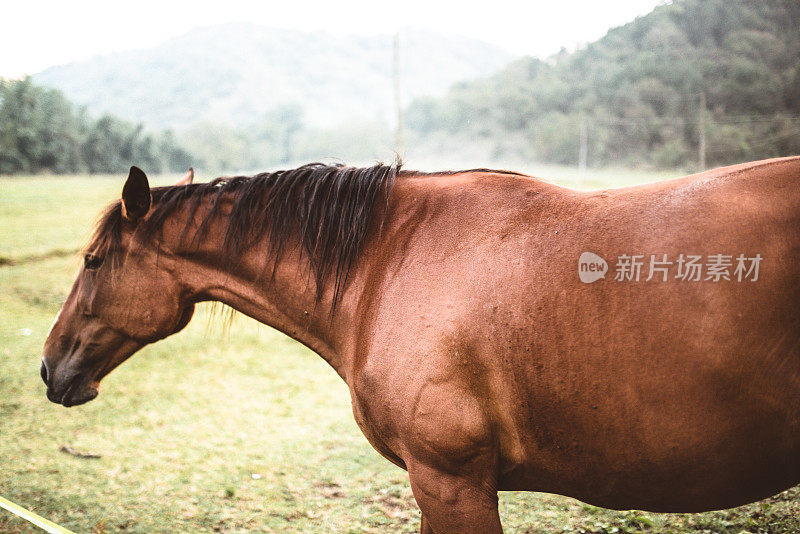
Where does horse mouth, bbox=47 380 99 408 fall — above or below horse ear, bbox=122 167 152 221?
below

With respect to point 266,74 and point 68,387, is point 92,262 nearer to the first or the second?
point 68,387

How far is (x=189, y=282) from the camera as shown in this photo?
2.15 m

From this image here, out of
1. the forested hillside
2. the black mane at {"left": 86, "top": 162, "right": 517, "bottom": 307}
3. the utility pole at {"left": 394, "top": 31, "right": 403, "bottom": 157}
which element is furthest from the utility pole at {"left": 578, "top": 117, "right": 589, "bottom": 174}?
the black mane at {"left": 86, "top": 162, "right": 517, "bottom": 307}

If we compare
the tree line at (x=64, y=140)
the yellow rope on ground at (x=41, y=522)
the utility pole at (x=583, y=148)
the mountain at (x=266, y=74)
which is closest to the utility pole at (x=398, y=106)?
the mountain at (x=266, y=74)

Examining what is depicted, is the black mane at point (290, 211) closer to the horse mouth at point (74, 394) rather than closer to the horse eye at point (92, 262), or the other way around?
the horse eye at point (92, 262)

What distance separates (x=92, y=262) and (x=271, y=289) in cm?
79

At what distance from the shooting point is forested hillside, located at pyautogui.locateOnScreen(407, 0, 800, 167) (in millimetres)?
5801

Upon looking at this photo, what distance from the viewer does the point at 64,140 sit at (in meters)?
8.25

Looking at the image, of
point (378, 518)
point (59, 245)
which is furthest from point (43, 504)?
point (59, 245)

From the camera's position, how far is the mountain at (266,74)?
33.6 feet

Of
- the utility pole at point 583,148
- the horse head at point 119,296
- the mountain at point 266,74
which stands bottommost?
the horse head at point 119,296

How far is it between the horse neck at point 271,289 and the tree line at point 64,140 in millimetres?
7142

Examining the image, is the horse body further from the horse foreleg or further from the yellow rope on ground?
the yellow rope on ground

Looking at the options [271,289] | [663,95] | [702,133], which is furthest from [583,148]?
[271,289]
